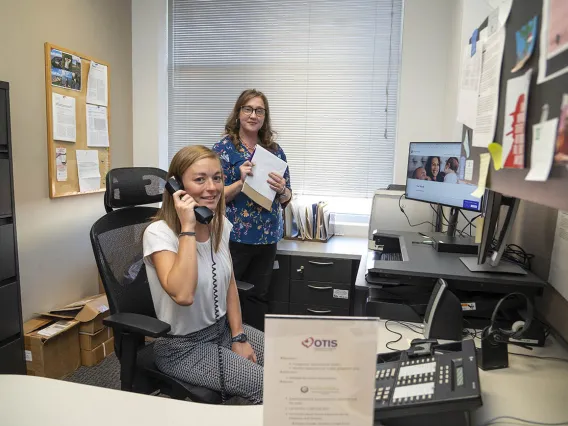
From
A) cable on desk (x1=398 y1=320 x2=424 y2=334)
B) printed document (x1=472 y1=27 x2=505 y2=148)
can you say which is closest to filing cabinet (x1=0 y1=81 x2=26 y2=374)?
cable on desk (x1=398 y1=320 x2=424 y2=334)

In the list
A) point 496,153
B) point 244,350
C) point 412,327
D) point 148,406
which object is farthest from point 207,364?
point 496,153

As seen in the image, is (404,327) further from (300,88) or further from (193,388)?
(300,88)

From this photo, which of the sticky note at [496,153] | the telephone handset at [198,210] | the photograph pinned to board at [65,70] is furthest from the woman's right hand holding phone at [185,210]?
the photograph pinned to board at [65,70]

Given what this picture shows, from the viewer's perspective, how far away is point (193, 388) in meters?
1.36

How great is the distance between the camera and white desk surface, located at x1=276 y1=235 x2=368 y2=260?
2.73m

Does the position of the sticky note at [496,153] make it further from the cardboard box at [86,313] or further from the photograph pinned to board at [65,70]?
the photograph pinned to board at [65,70]

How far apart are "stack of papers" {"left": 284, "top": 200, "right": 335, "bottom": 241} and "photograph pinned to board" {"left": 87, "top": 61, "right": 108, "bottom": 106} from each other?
5.00 feet

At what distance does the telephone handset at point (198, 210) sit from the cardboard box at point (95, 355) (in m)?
1.58

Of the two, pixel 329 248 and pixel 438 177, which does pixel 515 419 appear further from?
pixel 329 248

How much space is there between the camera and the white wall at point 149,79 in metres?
3.39

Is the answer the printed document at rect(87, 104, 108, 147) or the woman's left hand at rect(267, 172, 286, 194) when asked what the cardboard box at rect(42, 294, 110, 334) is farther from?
the woman's left hand at rect(267, 172, 286, 194)

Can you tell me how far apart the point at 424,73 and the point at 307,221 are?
1.34m

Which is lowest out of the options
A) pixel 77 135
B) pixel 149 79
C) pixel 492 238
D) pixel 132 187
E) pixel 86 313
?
pixel 86 313

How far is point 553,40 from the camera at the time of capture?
565 mm
